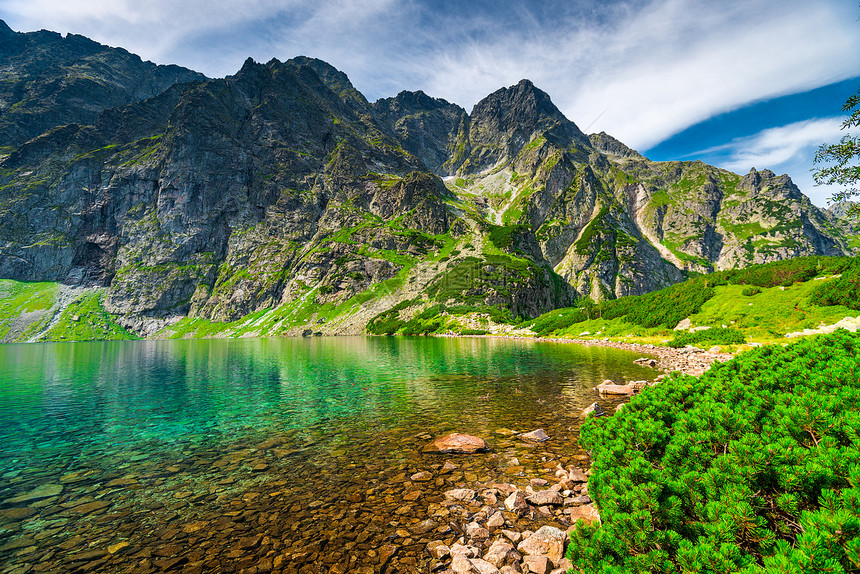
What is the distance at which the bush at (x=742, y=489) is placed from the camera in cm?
418

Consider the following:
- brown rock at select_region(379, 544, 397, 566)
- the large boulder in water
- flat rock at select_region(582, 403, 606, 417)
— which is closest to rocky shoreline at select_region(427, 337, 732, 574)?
brown rock at select_region(379, 544, 397, 566)

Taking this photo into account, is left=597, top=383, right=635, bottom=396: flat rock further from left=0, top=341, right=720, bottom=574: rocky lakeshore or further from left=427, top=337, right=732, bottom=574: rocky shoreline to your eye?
left=427, top=337, right=732, bottom=574: rocky shoreline

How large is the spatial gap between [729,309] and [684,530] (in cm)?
7765

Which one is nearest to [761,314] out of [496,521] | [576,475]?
[576,475]

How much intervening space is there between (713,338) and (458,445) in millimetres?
54232

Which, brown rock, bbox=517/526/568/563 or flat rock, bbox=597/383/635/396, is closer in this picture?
brown rock, bbox=517/526/568/563

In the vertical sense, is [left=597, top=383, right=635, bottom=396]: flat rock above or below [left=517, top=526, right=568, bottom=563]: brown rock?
below

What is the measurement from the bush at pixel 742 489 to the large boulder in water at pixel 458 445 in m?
9.04

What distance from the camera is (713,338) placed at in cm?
5216

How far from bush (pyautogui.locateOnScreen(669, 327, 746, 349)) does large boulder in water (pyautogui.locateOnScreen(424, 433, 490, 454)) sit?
50.2 m

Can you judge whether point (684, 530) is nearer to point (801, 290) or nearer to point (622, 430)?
point (622, 430)

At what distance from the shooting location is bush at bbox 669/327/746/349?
49.0 m

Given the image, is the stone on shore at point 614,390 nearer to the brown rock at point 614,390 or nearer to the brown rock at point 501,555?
the brown rock at point 614,390

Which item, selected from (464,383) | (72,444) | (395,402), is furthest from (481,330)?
(72,444)
